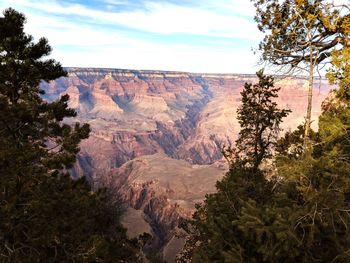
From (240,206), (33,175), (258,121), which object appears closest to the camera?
(240,206)

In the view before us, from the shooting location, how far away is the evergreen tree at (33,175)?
14414 millimetres

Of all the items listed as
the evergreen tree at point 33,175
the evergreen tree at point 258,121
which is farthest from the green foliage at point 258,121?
the evergreen tree at point 33,175

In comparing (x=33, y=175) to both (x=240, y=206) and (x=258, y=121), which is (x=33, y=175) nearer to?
(x=240, y=206)

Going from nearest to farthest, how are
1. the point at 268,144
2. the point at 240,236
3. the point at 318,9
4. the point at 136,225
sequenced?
the point at 318,9, the point at 240,236, the point at 268,144, the point at 136,225

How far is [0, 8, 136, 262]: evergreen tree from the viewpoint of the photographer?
1441 centimetres

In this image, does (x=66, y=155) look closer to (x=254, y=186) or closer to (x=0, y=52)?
(x=0, y=52)

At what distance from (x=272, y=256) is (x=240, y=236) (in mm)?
2175

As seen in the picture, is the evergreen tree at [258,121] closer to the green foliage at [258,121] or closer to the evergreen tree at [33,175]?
the green foliage at [258,121]

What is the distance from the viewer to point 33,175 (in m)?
15.1

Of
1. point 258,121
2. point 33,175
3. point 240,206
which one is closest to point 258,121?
point 258,121

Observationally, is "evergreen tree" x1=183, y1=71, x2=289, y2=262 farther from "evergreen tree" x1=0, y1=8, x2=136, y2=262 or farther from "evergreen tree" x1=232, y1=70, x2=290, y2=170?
"evergreen tree" x1=0, y1=8, x2=136, y2=262

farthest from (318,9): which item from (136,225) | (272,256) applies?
(136,225)

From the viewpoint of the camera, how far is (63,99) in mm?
18906

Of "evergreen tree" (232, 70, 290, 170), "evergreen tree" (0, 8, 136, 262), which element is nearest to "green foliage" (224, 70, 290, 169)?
"evergreen tree" (232, 70, 290, 170)
